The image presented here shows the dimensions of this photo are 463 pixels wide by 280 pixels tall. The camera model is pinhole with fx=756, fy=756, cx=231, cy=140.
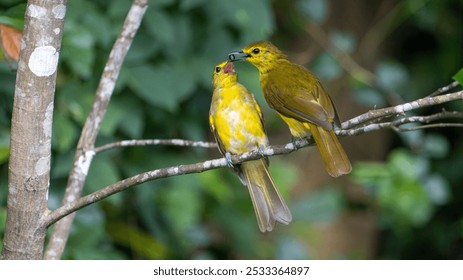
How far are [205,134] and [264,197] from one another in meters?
1.77

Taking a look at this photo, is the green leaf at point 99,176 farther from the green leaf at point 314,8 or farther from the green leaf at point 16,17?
the green leaf at point 314,8

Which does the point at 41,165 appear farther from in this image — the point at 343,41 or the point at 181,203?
the point at 343,41

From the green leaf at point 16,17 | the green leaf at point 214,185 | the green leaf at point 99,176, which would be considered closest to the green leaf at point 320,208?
the green leaf at point 214,185

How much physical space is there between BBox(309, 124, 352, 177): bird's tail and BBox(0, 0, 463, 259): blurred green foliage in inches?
46.6

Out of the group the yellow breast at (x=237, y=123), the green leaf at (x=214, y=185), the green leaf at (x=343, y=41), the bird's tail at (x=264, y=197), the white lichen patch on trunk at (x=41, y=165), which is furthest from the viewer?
the green leaf at (x=343, y=41)

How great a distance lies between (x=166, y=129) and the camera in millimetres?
4535

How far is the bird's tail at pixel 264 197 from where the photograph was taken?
320 cm

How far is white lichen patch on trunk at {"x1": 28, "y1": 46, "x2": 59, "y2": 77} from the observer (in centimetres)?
232

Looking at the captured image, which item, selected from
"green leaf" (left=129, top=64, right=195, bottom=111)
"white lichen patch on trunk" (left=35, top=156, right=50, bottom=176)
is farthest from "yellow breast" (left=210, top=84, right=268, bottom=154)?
"white lichen patch on trunk" (left=35, top=156, right=50, bottom=176)

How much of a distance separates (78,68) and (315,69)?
195 cm

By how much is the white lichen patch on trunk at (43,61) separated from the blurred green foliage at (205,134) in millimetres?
429

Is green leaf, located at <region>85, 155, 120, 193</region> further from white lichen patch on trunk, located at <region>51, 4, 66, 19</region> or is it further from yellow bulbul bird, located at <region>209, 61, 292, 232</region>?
white lichen patch on trunk, located at <region>51, 4, 66, 19</region>
